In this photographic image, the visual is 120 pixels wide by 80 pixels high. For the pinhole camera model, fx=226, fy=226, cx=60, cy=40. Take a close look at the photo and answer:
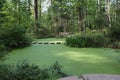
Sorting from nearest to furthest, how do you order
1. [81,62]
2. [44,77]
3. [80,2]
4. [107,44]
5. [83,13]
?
1. [44,77]
2. [81,62]
3. [107,44]
4. [80,2]
5. [83,13]

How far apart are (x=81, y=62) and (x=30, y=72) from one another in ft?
5.30

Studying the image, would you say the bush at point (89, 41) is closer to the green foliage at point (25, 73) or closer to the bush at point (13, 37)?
the bush at point (13, 37)

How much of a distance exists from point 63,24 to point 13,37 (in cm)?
826

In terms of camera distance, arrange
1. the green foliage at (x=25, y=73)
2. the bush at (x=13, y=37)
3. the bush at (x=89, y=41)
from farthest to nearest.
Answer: the bush at (x=89, y=41), the bush at (x=13, y=37), the green foliage at (x=25, y=73)

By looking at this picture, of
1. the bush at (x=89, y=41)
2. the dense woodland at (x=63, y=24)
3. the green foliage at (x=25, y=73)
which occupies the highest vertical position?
the dense woodland at (x=63, y=24)

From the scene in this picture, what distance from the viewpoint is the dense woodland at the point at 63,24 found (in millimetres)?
8008

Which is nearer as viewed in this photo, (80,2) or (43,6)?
(80,2)

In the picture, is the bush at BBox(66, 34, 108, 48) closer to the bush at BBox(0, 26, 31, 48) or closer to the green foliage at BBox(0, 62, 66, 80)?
the bush at BBox(0, 26, 31, 48)

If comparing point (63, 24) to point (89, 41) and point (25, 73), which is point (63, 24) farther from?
point (25, 73)

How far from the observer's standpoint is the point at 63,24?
1622 cm

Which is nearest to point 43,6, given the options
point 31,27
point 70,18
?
point 70,18

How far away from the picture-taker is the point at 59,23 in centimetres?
1602

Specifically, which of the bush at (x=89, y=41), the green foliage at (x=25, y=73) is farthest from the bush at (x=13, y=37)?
the green foliage at (x=25, y=73)

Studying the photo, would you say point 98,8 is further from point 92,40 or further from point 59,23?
point 92,40
